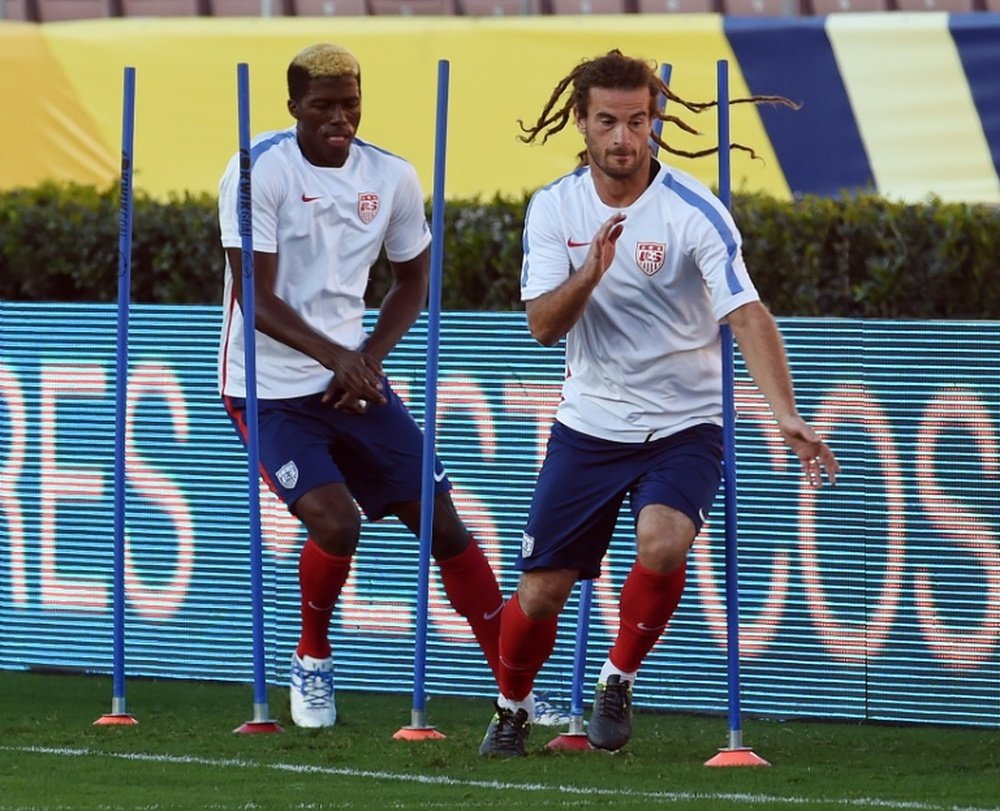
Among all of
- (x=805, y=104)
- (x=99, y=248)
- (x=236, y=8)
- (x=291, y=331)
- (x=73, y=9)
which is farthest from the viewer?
(x=73, y=9)

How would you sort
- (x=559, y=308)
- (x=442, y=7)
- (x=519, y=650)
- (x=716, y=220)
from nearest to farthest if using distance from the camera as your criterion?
1. (x=559, y=308)
2. (x=716, y=220)
3. (x=519, y=650)
4. (x=442, y=7)

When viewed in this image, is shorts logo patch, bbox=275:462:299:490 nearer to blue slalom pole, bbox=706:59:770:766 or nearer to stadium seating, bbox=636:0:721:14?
blue slalom pole, bbox=706:59:770:766

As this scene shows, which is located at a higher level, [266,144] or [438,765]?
[266,144]

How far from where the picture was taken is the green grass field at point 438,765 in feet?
19.4

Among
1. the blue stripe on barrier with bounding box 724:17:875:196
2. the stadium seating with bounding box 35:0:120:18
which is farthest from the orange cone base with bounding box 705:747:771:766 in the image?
the stadium seating with bounding box 35:0:120:18

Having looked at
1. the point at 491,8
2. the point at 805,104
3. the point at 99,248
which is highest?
the point at 491,8

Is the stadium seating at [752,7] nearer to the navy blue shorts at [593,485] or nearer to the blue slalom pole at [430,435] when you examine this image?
the blue slalom pole at [430,435]

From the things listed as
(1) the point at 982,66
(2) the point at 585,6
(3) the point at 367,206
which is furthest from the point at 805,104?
(3) the point at 367,206

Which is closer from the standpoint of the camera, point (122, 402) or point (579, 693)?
point (579, 693)

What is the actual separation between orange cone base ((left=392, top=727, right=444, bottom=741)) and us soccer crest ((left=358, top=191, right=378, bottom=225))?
1.58m

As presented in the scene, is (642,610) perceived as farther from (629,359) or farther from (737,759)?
(629,359)

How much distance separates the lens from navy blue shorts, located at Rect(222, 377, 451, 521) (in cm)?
727

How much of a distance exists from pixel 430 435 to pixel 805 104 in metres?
6.24

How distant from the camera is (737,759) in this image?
6.56 metres
